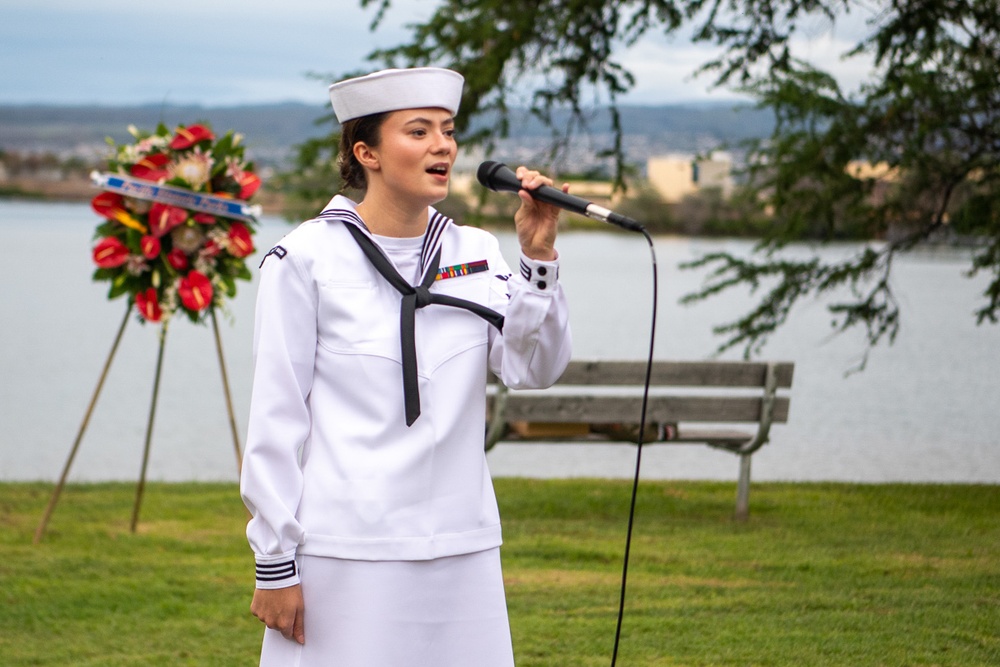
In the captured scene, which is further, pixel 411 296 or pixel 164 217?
pixel 164 217

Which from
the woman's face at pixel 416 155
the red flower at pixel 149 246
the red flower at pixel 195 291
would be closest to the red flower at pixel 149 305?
the red flower at pixel 195 291

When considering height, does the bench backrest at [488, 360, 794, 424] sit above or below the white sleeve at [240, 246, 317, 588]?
below

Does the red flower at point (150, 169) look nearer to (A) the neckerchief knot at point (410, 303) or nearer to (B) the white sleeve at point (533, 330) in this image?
(A) the neckerchief knot at point (410, 303)

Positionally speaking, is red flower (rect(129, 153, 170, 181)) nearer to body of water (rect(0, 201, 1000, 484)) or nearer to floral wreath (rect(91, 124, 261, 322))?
floral wreath (rect(91, 124, 261, 322))

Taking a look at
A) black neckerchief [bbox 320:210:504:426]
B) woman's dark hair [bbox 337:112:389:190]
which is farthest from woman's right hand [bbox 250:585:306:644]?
woman's dark hair [bbox 337:112:389:190]

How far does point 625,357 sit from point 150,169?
11.8m

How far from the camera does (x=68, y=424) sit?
14.7 metres

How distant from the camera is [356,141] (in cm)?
310

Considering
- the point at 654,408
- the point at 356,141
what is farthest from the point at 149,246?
the point at 356,141

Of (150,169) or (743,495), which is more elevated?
(150,169)

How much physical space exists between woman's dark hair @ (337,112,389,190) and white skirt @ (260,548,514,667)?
922 mm

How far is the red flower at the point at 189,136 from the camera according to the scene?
7.69 meters

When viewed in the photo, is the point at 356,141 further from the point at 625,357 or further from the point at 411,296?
the point at 625,357

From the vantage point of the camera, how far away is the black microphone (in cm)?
267
